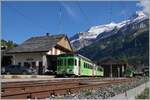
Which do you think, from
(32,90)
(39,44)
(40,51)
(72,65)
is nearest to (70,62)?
(72,65)

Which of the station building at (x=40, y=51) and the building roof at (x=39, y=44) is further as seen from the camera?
the building roof at (x=39, y=44)

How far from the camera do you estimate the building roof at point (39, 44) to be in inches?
2117

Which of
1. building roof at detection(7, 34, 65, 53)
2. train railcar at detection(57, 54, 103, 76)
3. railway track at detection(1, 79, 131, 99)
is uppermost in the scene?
building roof at detection(7, 34, 65, 53)

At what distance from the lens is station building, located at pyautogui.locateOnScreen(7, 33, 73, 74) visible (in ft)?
160

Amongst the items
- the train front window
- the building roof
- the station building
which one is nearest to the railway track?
the train front window

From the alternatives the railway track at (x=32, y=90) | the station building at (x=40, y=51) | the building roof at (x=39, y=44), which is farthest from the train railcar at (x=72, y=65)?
the railway track at (x=32, y=90)

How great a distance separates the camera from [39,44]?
56.0 meters

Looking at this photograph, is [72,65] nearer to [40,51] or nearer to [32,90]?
[40,51]

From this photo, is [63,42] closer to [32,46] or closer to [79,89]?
[32,46]

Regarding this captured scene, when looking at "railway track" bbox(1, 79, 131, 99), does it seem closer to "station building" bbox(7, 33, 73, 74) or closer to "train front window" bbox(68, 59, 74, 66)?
"train front window" bbox(68, 59, 74, 66)

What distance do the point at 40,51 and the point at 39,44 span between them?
4.19 meters

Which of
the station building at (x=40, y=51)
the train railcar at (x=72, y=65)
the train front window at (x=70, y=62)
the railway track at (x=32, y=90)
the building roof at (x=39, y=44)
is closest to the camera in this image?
the railway track at (x=32, y=90)

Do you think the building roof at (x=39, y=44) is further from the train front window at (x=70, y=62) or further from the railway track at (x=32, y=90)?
the railway track at (x=32, y=90)

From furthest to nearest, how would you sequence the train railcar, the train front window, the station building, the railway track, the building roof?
the building roof < the station building < the train front window < the train railcar < the railway track
